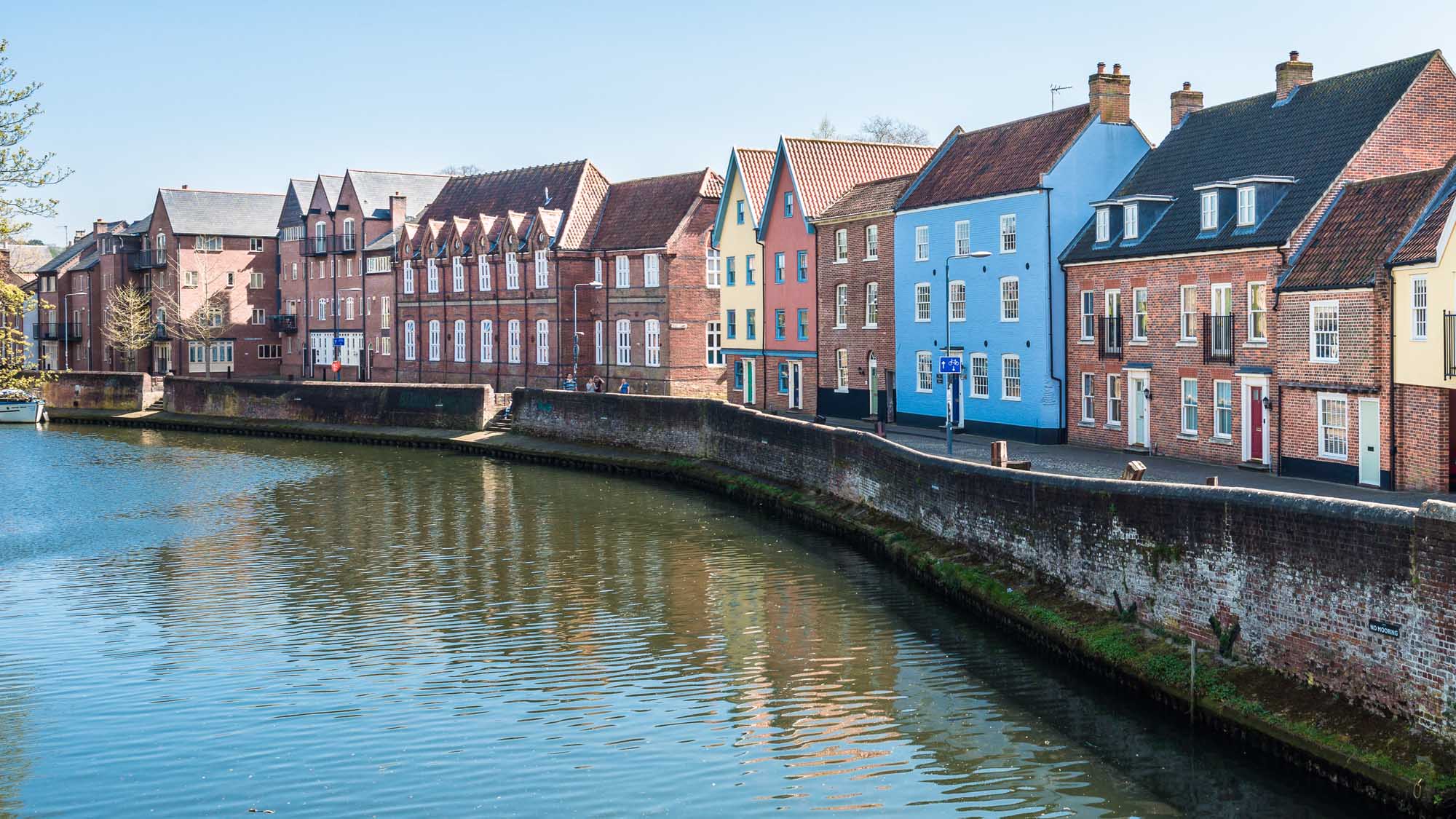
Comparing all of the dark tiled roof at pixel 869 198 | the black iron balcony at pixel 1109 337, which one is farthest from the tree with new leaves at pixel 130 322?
the black iron balcony at pixel 1109 337

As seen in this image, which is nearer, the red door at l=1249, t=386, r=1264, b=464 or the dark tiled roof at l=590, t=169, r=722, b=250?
the red door at l=1249, t=386, r=1264, b=464

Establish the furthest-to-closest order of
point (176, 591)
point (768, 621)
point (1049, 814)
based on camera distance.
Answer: point (176, 591)
point (768, 621)
point (1049, 814)

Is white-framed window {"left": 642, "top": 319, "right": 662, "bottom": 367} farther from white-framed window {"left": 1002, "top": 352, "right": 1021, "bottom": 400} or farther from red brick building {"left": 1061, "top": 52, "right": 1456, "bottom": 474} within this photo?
red brick building {"left": 1061, "top": 52, "right": 1456, "bottom": 474}

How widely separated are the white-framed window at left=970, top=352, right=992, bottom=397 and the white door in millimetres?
16439

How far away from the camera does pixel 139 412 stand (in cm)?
7962

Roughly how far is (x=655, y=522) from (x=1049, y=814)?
23571 mm

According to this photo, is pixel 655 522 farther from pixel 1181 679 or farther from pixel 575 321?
pixel 575 321

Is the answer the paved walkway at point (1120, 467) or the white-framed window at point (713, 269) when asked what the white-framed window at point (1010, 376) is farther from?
the white-framed window at point (713, 269)

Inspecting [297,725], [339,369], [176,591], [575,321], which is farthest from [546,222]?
[297,725]

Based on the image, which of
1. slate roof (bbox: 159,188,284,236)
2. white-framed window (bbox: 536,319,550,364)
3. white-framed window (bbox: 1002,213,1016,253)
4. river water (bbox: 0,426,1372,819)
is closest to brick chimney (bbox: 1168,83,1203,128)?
white-framed window (bbox: 1002,213,1016,253)

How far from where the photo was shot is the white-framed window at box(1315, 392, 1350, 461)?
32406mm

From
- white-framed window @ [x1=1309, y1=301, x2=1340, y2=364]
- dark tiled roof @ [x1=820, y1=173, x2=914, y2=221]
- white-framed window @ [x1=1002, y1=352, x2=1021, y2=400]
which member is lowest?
white-framed window @ [x1=1002, y1=352, x2=1021, y2=400]

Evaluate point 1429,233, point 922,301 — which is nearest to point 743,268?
point 922,301

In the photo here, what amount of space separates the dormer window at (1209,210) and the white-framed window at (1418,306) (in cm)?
809
